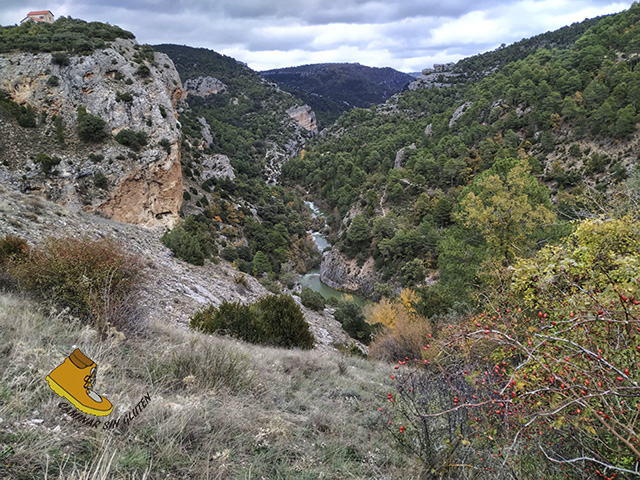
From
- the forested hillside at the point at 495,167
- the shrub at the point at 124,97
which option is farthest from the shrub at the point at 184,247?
the shrub at the point at 124,97

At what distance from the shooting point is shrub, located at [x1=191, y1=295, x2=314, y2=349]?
831 centimetres

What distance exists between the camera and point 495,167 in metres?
14.2

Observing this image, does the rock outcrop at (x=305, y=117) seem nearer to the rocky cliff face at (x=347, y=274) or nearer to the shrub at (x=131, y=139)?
the rocky cliff face at (x=347, y=274)

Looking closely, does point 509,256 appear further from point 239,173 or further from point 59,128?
point 239,173

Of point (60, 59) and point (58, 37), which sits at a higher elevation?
point (58, 37)

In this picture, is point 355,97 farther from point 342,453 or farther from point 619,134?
point 342,453

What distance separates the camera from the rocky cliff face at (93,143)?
1791 centimetres

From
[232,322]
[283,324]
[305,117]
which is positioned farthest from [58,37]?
[305,117]

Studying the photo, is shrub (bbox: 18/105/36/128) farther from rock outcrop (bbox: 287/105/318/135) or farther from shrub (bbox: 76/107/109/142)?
rock outcrop (bbox: 287/105/318/135)

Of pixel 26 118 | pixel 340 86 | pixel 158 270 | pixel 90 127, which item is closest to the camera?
pixel 158 270

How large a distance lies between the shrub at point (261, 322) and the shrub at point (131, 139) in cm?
1609

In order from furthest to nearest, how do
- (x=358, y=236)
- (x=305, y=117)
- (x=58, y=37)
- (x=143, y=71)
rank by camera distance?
1. (x=305, y=117)
2. (x=358, y=236)
3. (x=143, y=71)
4. (x=58, y=37)

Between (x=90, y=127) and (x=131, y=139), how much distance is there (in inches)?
87.8

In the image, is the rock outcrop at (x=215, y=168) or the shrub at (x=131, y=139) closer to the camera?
the shrub at (x=131, y=139)
